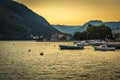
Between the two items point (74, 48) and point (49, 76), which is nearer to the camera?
point (49, 76)

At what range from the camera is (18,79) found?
149 feet

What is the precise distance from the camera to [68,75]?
164ft

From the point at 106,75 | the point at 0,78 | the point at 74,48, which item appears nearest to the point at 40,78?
the point at 0,78

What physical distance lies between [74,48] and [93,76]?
105m

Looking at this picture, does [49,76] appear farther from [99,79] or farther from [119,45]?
[119,45]

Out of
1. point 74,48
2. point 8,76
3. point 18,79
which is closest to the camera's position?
point 18,79

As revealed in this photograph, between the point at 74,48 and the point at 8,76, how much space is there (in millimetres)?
106162

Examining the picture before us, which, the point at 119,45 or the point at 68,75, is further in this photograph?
the point at 119,45

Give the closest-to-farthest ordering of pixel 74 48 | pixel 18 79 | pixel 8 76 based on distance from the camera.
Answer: pixel 18 79 → pixel 8 76 → pixel 74 48

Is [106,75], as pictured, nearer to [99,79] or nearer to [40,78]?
[99,79]

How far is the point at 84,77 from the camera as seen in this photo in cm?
4772

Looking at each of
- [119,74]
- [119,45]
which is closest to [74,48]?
[119,45]

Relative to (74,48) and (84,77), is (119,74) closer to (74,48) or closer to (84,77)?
(84,77)

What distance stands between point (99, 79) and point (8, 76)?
13683mm
